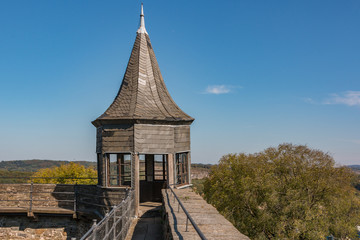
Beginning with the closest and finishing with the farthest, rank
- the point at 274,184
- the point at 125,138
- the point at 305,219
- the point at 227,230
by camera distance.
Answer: the point at 227,230, the point at 125,138, the point at 305,219, the point at 274,184

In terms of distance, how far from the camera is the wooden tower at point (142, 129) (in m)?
10.9

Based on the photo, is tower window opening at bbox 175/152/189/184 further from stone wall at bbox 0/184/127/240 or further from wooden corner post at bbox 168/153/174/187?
stone wall at bbox 0/184/127/240

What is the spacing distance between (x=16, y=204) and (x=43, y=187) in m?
1.55

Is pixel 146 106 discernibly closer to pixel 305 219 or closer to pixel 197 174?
pixel 305 219

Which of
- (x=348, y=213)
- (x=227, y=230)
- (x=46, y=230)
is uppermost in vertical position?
(x=227, y=230)

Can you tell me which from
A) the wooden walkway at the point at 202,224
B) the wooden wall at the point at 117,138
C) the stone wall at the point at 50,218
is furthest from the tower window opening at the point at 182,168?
the wooden walkway at the point at 202,224


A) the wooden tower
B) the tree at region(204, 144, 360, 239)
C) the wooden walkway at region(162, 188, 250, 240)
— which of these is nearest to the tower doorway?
the wooden tower

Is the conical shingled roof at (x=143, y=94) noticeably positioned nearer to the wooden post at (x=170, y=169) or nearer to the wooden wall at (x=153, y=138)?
the wooden wall at (x=153, y=138)

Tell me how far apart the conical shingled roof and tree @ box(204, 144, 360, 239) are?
10.6 m

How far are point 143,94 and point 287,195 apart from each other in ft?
42.9

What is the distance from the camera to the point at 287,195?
63.6ft

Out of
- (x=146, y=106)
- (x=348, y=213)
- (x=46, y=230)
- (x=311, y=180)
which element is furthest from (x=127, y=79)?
(x=348, y=213)

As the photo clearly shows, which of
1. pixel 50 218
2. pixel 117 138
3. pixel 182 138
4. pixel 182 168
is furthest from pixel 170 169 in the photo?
pixel 50 218

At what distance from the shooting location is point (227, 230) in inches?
183
